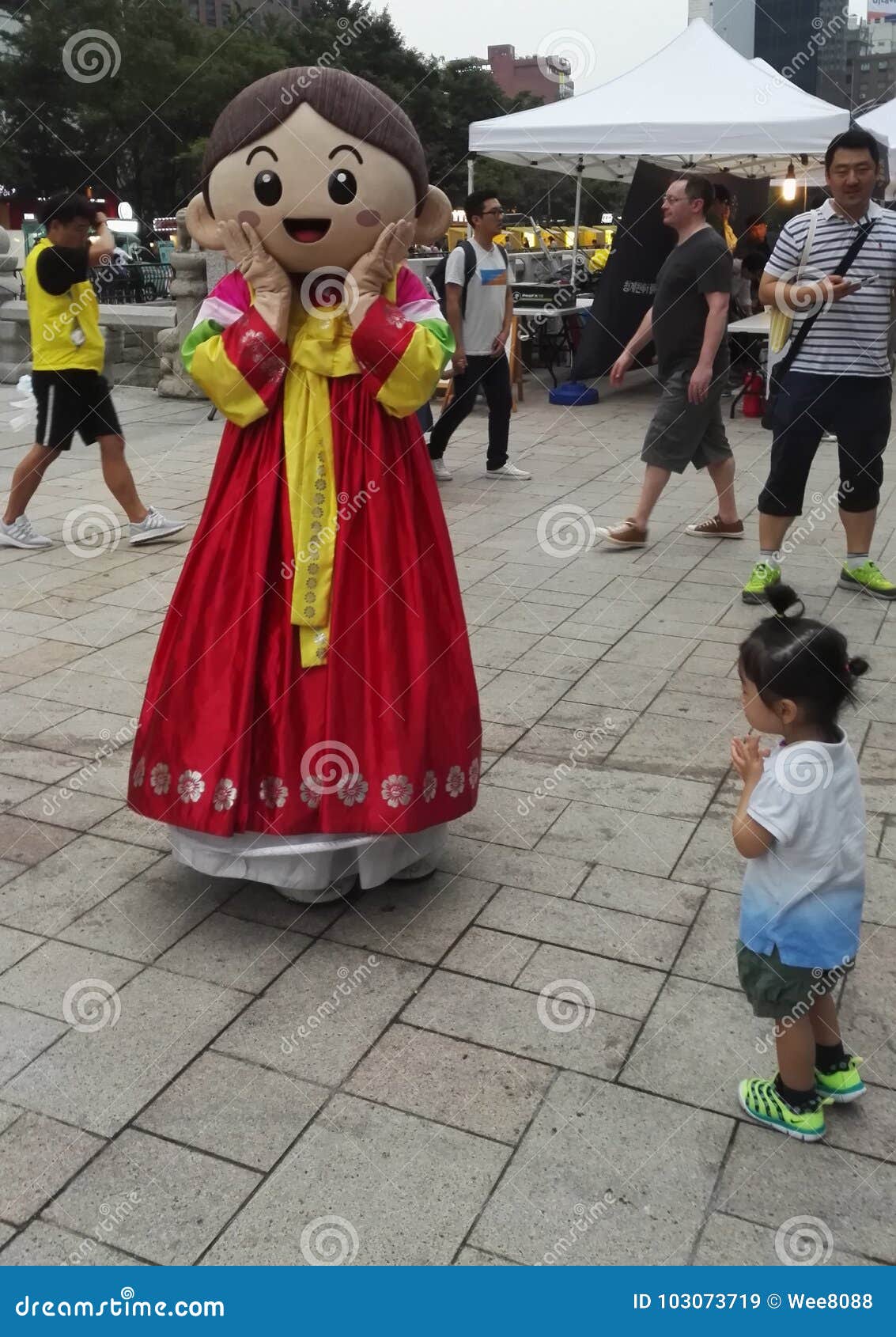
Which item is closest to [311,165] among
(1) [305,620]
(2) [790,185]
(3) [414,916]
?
(1) [305,620]

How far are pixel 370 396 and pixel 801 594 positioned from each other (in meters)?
3.28

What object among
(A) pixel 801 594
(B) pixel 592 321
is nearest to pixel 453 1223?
(A) pixel 801 594

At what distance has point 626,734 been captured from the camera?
4395 millimetres

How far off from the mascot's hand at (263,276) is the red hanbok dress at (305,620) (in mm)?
39

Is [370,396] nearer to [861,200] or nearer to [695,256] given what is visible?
[861,200]

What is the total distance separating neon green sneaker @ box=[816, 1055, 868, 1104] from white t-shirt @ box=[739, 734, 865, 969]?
0.95 feet

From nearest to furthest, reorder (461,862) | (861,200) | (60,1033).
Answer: (60,1033)
(461,862)
(861,200)

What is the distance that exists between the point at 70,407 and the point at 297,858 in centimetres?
397

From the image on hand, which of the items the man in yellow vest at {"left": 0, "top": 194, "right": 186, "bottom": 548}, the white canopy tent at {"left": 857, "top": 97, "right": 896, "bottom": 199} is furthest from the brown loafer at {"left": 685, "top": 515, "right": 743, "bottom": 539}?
the white canopy tent at {"left": 857, "top": 97, "right": 896, "bottom": 199}

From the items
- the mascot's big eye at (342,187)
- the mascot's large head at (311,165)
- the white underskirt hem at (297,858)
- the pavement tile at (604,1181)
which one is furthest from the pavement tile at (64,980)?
the mascot's big eye at (342,187)

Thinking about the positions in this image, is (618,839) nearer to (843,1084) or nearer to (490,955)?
(490,955)

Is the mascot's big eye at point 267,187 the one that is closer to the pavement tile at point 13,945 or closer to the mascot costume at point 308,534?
the mascot costume at point 308,534

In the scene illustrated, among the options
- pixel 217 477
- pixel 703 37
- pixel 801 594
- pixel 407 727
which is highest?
pixel 703 37

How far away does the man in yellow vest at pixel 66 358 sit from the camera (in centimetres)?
620
